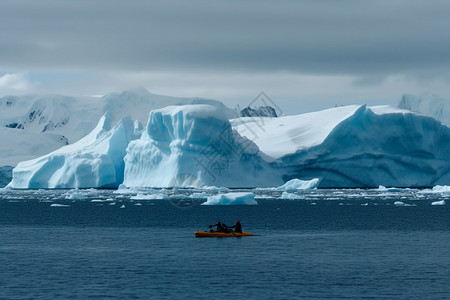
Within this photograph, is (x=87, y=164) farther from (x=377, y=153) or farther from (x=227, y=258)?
(x=227, y=258)

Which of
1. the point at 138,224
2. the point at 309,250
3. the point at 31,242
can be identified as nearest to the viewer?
the point at 309,250

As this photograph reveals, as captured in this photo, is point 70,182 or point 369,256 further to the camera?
point 70,182

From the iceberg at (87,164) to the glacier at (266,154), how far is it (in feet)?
0.50

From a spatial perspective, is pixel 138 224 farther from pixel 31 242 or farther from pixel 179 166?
pixel 179 166

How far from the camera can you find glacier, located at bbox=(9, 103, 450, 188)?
264 ft

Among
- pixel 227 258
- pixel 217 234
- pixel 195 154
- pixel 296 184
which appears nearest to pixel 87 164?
pixel 195 154

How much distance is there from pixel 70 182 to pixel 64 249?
60.1 metres

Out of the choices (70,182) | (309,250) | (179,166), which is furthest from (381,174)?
(309,250)

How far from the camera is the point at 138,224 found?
47.2 m

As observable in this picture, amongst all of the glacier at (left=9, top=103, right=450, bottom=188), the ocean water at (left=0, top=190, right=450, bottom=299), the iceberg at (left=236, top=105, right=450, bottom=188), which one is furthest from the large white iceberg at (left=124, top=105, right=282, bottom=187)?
the ocean water at (left=0, top=190, right=450, bottom=299)

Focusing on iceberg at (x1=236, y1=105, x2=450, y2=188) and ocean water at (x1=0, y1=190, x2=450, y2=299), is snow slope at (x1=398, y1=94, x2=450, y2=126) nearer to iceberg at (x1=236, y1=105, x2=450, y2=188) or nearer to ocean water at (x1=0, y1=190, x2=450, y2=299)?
iceberg at (x1=236, y1=105, x2=450, y2=188)

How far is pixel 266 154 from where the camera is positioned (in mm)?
88062

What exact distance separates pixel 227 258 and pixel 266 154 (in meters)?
59.1

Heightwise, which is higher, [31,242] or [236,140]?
[236,140]
